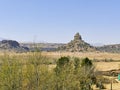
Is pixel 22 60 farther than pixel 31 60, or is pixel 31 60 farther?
pixel 22 60

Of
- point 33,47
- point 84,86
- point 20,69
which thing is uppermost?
point 33,47

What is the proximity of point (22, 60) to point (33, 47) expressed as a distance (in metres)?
3.33

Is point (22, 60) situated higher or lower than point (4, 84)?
higher

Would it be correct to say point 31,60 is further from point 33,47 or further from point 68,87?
point 68,87

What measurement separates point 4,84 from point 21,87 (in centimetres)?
227

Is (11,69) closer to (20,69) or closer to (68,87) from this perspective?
(20,69)

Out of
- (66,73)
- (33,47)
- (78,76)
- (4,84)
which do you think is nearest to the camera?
(4,84)

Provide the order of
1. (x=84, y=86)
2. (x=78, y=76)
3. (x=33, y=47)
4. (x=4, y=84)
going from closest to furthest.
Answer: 1. (x=4, y=84)
2. (x=33, y=47)
3. (x=78, y=76)
4. (x=84, y=86)

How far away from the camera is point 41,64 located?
3788 centimetres

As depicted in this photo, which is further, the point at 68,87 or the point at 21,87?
the point at 68,87

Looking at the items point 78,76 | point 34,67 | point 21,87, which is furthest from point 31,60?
point 78,76

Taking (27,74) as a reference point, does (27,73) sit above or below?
above

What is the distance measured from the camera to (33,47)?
38.5 meters

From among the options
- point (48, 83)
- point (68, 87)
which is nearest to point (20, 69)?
point (48, 83)
